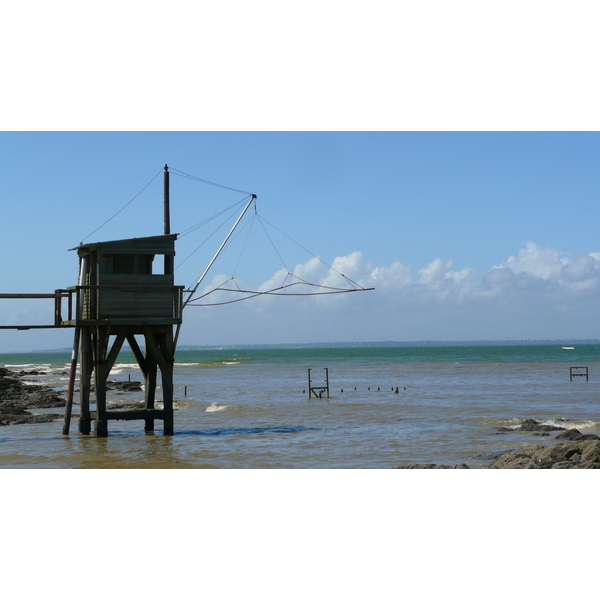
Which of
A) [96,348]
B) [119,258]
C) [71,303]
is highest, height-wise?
[119,258]

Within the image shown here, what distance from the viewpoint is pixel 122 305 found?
21.6 metres

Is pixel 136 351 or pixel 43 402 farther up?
pixel 136 351

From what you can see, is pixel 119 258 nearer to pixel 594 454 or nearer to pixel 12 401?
pixel 594 454

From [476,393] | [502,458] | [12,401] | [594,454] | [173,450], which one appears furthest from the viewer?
[476,393]

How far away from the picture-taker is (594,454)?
1600 centimetres

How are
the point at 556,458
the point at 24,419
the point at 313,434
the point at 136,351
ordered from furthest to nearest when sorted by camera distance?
the point at 24,419
the point at 313,434
the point at 136,351
the point at 556,458

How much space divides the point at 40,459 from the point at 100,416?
3.49 metres

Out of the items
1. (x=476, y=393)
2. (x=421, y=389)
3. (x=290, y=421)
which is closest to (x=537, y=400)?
(x=476, y=393)

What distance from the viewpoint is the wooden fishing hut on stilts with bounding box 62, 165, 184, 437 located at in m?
21.5

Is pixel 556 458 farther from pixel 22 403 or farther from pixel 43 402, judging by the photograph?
pixel 22 403

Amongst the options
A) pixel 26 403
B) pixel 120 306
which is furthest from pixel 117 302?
pixel 26 403

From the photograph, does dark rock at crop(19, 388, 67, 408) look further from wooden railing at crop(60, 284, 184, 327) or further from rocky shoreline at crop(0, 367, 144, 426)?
wooden railing at crop(60, 284, 184, 327)

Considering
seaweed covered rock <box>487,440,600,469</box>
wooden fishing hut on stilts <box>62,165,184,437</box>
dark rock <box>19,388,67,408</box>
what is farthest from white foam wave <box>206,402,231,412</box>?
seaweed covered rock <box>487,440,600,469</box>

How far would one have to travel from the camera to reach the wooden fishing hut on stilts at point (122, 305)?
21.5m
